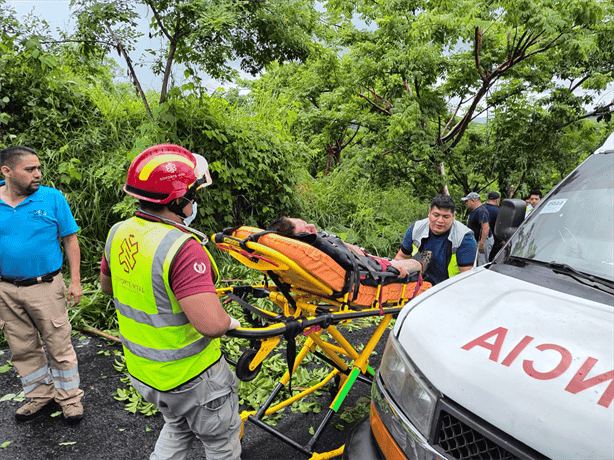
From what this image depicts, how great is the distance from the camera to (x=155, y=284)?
175 cm

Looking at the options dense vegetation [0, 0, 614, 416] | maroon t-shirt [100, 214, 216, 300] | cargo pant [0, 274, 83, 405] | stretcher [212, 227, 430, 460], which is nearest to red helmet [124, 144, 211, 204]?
maroon t-shirt [100, 214, 216, 300]

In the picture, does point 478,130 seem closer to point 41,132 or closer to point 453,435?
point 41,132

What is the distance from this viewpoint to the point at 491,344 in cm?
145

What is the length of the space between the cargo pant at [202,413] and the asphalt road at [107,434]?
0.97m

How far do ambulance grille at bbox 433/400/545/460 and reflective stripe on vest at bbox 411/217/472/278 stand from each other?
2348 millimetres

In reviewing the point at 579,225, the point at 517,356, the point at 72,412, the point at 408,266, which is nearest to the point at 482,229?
the point at 408,266

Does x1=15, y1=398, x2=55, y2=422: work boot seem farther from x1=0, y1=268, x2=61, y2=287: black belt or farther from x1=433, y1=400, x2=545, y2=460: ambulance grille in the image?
x1=433, y1=400, x2=545, y2=460: ambulance grille

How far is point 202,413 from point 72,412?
198cm

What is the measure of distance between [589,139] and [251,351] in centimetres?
1207

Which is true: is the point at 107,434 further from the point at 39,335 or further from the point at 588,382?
the point at 588,382

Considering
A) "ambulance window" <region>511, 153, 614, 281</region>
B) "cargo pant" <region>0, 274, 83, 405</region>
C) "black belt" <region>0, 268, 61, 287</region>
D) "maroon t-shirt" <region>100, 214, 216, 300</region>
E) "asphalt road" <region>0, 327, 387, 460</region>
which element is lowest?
"asphalt road" <region>0, 327, 387, 460</region>

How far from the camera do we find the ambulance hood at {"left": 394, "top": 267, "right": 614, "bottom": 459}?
45.8 inches

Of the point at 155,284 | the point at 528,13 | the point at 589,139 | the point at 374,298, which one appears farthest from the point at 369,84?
the point at 155,284

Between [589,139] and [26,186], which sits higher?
[589,139]
